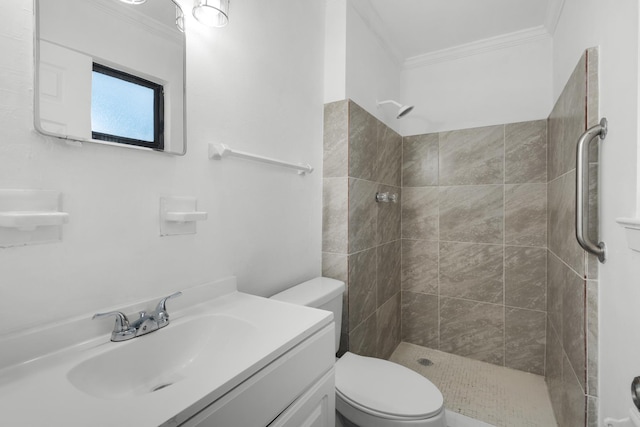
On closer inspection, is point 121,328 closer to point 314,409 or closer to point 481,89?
point 314,409

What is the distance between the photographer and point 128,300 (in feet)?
2.84

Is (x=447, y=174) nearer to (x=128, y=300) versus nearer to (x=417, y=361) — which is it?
(x=417, y=361)

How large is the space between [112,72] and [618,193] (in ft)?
5.06

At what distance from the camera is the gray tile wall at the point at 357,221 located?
1625 mm

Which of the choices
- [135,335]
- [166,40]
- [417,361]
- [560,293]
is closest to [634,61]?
[560,293]

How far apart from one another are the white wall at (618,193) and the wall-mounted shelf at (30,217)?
1.46m

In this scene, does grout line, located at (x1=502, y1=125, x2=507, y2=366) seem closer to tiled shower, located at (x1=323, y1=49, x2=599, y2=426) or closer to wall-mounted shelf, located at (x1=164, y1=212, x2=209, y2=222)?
tiled shower, located at (x1=323, y1=49, x2=599, y2=426)

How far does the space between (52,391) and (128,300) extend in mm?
311

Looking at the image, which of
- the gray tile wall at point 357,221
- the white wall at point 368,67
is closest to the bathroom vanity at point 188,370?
the gray tile wall at point 357,221

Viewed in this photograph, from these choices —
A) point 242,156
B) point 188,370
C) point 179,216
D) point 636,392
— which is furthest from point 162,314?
point 636,392

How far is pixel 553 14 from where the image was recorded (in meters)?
1.76

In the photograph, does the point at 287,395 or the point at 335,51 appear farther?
the point at 335,51

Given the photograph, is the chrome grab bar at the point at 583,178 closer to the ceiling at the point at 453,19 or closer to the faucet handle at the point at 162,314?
the ceiling at the point at 453,19

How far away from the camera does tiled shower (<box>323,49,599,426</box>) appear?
1.46 m
